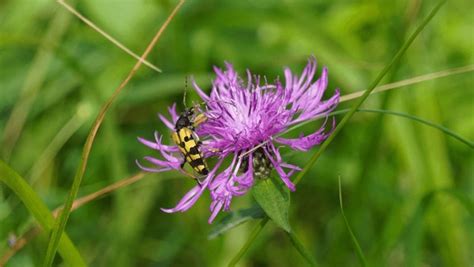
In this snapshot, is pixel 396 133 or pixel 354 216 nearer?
pixel 354 216

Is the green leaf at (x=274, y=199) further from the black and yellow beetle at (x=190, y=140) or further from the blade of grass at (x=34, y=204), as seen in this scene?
the blade of grass at (x=34, y=204)

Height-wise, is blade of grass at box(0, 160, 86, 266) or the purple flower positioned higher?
blade of grass at box(0, 160, 86, 266)

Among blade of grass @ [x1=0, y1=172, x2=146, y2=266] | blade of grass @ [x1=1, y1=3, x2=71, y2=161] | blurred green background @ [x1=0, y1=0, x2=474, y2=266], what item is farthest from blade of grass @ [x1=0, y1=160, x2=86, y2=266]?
blade of grass @ [x1=1, y1=3, x2=71, y2=161]

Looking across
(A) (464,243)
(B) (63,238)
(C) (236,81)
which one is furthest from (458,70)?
(B) (63,238)

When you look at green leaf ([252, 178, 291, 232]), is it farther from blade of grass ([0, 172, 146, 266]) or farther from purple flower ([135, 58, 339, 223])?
blade of grass ([0, 172, 146, 266])

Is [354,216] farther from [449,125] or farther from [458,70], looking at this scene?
[449,125]

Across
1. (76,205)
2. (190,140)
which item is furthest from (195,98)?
(190,140)

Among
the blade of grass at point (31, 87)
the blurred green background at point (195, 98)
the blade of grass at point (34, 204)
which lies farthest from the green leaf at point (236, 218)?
the blade of grass at point (31, 87)
